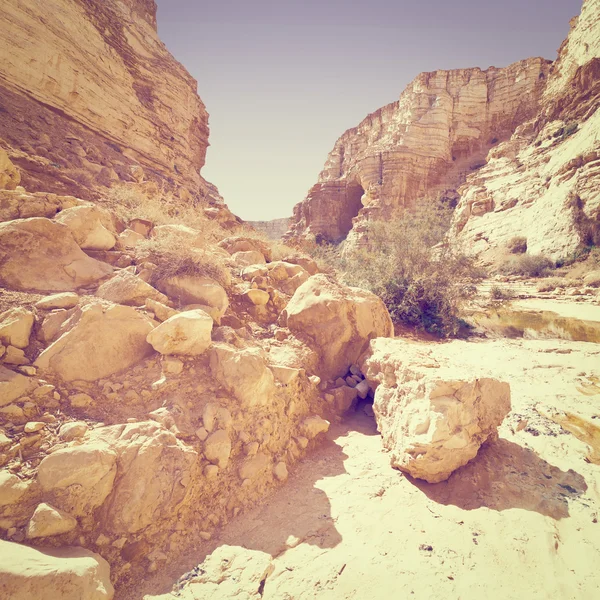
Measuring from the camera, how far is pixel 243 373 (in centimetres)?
259

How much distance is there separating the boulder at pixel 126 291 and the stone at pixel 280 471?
1.82 meters

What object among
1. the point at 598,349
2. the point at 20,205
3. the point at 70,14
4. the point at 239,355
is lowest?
Answer: the point at 598,349

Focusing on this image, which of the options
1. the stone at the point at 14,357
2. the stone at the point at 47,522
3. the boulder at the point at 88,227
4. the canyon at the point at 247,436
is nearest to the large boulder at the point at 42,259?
the canyon at the point at 247,436

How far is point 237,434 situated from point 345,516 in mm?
954

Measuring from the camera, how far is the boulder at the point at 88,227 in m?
3.14

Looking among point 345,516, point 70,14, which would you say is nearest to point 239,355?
point 345,516

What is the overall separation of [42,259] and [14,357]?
3.65 feet

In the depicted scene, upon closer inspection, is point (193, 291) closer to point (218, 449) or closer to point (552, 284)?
point (218, 449)

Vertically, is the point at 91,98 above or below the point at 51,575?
above

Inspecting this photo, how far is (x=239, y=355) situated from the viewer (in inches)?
105

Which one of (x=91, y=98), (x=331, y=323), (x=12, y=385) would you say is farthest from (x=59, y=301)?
(x=91, y=98)

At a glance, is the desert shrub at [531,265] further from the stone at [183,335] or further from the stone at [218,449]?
the stone at [218,449]

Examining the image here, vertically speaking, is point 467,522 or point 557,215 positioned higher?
point 557,215

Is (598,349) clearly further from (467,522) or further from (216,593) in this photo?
(216,593)
